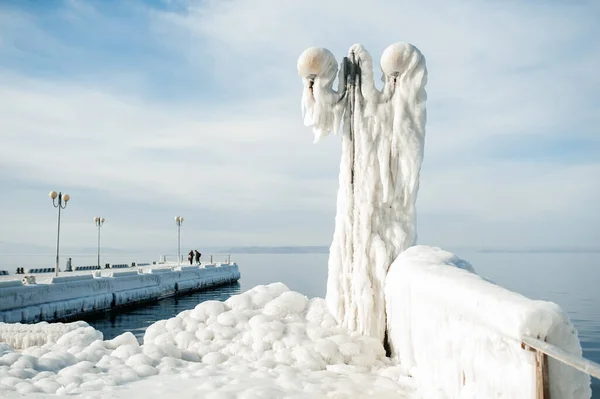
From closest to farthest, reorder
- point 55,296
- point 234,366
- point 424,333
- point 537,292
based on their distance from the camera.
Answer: point 424,333 → point 234,366 → point 55,296 → point 537,292

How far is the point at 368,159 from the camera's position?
8.08 meters

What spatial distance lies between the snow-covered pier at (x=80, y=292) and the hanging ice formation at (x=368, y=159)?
1473 centimetres

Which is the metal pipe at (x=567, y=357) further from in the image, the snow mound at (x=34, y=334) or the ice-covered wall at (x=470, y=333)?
the snow mound at (x=34, y=334)

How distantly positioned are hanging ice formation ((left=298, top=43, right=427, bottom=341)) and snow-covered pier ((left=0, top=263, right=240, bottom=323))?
1473 centimetres

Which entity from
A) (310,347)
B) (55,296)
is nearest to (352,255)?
(310,347)

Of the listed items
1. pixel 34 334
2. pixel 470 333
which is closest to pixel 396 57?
pixel 470 333

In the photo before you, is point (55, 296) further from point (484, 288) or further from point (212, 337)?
point (484, 288)

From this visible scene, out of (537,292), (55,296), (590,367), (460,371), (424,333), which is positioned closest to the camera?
(590,367)

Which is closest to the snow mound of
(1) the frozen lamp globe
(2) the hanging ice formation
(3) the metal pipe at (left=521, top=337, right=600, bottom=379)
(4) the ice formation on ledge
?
(4) the ice formation on ledge

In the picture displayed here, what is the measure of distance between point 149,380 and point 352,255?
3.63m

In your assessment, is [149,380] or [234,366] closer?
[149,380]

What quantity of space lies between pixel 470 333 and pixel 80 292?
72.9 feet

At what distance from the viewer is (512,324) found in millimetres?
3152

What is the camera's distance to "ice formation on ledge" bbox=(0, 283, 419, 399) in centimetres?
563
